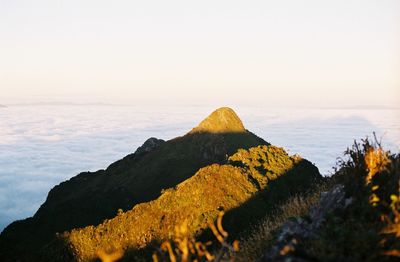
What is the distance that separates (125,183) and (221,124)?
49.1 feet

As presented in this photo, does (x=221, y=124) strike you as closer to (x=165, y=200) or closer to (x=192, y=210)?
(x=165, y=200)

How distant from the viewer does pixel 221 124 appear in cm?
5244

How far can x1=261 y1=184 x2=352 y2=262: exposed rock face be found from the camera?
6930mm

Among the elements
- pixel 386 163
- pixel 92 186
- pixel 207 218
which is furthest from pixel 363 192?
pixel 92 186

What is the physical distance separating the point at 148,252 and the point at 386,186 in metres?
14.9

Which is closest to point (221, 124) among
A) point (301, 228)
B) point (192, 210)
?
point (192, 210)

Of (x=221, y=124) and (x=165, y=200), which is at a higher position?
(x=221, y=124)

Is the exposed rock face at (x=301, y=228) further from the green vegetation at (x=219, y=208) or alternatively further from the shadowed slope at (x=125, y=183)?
the shadowed slope at (x=125, y=183)

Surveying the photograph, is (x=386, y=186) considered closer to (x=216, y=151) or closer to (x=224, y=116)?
(x=216, y=151)

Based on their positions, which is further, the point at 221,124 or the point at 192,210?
the point at 221,124

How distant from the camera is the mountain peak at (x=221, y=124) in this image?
5156cm

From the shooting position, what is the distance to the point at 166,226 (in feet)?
74.3

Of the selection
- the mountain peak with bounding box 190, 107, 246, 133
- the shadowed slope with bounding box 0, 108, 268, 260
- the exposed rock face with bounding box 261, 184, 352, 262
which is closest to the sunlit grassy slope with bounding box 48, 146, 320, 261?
the shadowed slope with bounding box 0, 108, 268, 260

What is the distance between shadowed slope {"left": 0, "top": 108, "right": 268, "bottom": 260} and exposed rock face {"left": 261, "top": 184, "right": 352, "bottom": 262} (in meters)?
25.3
